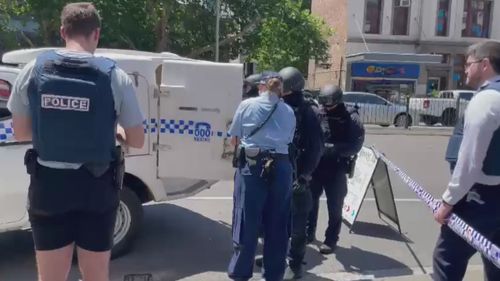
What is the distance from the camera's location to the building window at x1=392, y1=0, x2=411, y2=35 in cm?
3542

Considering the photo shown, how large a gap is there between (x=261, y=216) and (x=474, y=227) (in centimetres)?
159

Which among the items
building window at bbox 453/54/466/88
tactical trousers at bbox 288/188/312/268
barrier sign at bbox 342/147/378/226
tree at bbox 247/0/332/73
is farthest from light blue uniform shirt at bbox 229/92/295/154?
building window at bbox 453/54/466/88

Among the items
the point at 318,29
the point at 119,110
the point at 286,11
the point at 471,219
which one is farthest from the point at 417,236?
the point at 318,29

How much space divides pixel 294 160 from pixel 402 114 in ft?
65.7

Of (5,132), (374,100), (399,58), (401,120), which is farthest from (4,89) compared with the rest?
(399,58)

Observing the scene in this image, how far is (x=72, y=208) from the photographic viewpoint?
2.83 m

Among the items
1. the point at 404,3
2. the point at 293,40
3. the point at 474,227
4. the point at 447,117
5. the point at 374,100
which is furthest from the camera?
the point at 404,3

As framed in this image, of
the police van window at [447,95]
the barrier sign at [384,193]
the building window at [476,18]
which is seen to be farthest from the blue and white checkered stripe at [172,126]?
the building window at [476,18]

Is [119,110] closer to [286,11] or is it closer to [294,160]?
[294,160]

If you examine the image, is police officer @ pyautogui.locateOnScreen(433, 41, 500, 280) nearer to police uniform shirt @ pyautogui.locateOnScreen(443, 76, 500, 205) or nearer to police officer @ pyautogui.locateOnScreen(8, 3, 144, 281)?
police uniform shirt @ pyautogui.locateOnScreen(443, 76, 500, 205)

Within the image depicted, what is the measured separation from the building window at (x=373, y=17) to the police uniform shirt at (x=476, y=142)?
33.7 meters

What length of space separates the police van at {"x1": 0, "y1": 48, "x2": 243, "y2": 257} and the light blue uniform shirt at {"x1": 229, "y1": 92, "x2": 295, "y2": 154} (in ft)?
3.29

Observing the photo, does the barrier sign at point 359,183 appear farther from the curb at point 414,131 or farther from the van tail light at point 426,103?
the van tail light at point 426,103

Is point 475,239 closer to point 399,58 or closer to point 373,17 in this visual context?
point 399,58
